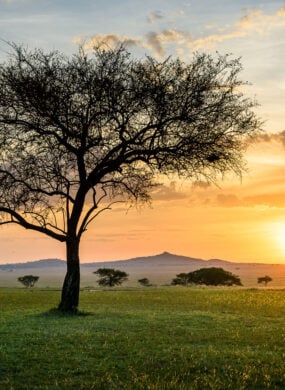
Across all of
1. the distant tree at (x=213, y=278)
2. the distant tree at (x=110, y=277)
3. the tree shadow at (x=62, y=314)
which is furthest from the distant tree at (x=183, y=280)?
the tree shadow at (x=62, y=314)

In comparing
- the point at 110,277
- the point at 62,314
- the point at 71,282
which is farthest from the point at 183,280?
the point at 62,314

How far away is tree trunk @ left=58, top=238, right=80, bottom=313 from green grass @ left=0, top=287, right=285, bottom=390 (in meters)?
3.90

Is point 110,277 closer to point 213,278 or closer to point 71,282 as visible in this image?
point 213,278

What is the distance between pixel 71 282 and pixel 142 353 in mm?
14964

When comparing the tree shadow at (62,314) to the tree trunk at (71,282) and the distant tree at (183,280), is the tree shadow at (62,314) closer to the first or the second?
the tree trunk at (71,282)

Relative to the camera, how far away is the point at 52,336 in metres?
19.5

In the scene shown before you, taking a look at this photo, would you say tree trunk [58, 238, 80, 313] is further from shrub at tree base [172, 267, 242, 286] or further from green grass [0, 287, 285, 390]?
shrub at tree base [172, 267, 242, 286]

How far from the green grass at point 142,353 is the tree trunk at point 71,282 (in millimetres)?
3895

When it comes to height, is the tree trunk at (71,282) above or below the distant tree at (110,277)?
below

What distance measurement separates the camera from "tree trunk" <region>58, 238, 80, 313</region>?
98.9 ft

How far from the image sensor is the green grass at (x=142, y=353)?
12766mm

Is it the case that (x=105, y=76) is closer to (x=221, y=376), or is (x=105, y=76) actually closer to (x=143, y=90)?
(x=143, y=90)

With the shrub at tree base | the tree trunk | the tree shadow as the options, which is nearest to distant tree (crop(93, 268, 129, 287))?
the shrub at tree base

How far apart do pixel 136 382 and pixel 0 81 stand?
21699 millimetres
